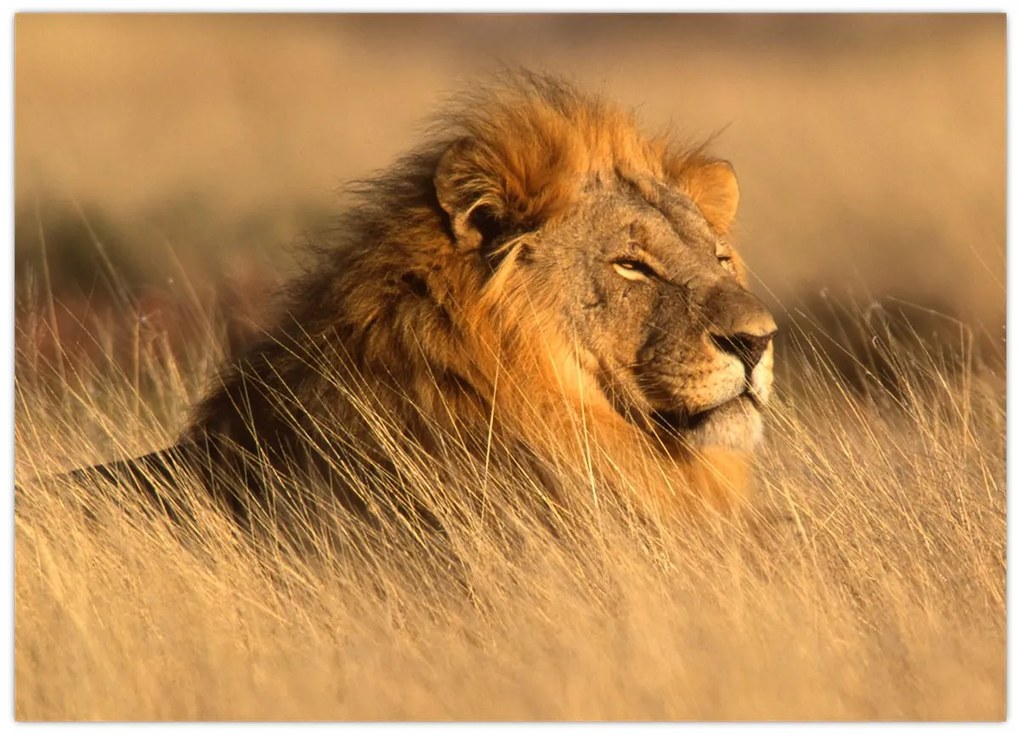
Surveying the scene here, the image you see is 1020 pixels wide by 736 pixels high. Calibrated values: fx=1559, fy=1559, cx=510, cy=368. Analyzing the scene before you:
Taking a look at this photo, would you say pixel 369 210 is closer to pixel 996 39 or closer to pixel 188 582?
pixel 188 582

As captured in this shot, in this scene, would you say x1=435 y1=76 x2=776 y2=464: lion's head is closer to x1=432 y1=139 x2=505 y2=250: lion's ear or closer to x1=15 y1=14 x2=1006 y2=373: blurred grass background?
x1=432 y1=139 x2=505 y2=250: lion's ear

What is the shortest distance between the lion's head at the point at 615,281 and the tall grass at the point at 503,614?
1.26 ft

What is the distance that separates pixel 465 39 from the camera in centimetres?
744

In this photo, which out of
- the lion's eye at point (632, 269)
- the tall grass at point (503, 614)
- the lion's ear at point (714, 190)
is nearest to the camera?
the tall grass at point (503, 614)

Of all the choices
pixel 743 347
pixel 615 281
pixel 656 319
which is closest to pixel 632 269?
pixel 615 281

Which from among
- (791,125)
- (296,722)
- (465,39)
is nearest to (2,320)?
(296,722)

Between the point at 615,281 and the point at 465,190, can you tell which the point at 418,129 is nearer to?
the point at 465,190

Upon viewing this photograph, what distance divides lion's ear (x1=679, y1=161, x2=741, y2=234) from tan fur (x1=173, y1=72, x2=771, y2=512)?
310 mm

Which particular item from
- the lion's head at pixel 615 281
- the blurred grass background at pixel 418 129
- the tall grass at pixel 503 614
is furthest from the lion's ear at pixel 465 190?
the blurred grass background at pixel 418 129

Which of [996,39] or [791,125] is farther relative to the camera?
[791,125]

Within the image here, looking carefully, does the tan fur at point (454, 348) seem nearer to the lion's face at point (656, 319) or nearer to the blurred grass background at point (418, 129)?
the lion's face at point (656, 319)

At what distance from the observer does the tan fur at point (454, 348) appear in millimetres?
4660

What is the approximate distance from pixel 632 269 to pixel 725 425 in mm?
557

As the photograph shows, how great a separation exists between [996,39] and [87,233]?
656cm
